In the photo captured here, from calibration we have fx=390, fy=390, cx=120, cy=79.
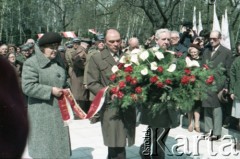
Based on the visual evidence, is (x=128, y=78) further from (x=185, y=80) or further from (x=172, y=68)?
(x=185, y=80)

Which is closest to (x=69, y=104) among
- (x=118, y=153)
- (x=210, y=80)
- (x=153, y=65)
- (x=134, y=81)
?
(x=134, y=81)

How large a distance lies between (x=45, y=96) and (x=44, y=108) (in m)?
0.19

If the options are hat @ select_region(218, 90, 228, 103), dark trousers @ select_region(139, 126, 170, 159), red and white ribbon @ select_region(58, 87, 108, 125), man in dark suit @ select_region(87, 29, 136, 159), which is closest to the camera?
red and white ribbon @ select_region(58, 87, 108, 125)

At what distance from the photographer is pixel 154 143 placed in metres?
5.08

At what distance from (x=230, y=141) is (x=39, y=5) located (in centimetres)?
3828

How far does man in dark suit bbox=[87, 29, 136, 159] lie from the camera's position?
181 inches

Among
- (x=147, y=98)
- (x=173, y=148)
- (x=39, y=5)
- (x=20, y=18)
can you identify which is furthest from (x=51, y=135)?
(x=39, y=5)

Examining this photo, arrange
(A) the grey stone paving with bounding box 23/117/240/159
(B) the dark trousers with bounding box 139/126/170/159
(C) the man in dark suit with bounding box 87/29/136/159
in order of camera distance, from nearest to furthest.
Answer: (C) the man in dark suit with bounding box 87/29/136/159
(B) the dark trousers with bounding box 139/126/170/159
(A) the grey stone paving with bounding box 23/117/240/159

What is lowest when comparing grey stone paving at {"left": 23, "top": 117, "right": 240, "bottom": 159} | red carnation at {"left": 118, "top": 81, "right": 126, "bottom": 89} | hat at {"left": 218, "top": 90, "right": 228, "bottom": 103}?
grey stone paving at {"left": 23, "top": 117, "right": 240, "bottom": 159}

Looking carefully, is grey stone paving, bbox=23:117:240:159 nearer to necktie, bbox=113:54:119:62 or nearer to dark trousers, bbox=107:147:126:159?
dark trousers, bbox=107:147:126:159

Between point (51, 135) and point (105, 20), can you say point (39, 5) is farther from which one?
point (51, 135)

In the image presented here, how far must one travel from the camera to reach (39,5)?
42469mm

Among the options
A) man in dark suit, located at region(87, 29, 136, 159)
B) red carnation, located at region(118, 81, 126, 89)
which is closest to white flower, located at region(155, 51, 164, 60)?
red carnation, located at region(118, 81, 126, 89)

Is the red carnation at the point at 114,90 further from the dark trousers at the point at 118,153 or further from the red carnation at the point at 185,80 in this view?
the dark trousers at the point at 118,153
